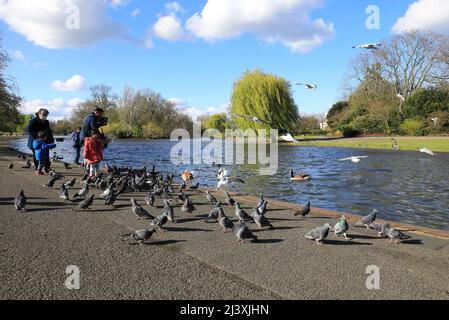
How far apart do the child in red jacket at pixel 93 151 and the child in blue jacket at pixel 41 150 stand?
2.08m

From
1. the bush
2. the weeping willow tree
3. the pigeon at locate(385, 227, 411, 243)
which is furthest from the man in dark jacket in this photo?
the bush

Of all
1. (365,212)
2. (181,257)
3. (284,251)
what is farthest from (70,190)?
(365,212)

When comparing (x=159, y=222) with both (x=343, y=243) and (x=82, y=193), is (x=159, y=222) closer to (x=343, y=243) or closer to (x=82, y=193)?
(x=343, y=243)

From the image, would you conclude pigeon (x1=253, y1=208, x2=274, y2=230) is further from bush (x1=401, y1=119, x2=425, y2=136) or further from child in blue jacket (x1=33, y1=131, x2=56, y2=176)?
bush (x1=401, y1=119, x2=425, y2=136)

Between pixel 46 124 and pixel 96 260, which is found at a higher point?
pixel 46 124

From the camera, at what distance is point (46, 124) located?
41.6 feet

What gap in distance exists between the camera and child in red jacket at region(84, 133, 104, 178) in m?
11.0

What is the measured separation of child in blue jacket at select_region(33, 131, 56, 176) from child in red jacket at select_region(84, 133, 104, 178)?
2.08m

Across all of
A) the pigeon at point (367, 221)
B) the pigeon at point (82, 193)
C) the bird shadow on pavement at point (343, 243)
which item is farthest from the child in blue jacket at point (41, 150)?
the pigeon at point (367, 221)

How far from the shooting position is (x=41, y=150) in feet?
42.8

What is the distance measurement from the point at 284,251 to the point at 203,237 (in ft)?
4.71

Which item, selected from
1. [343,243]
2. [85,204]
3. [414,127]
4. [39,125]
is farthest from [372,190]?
[414,127]
